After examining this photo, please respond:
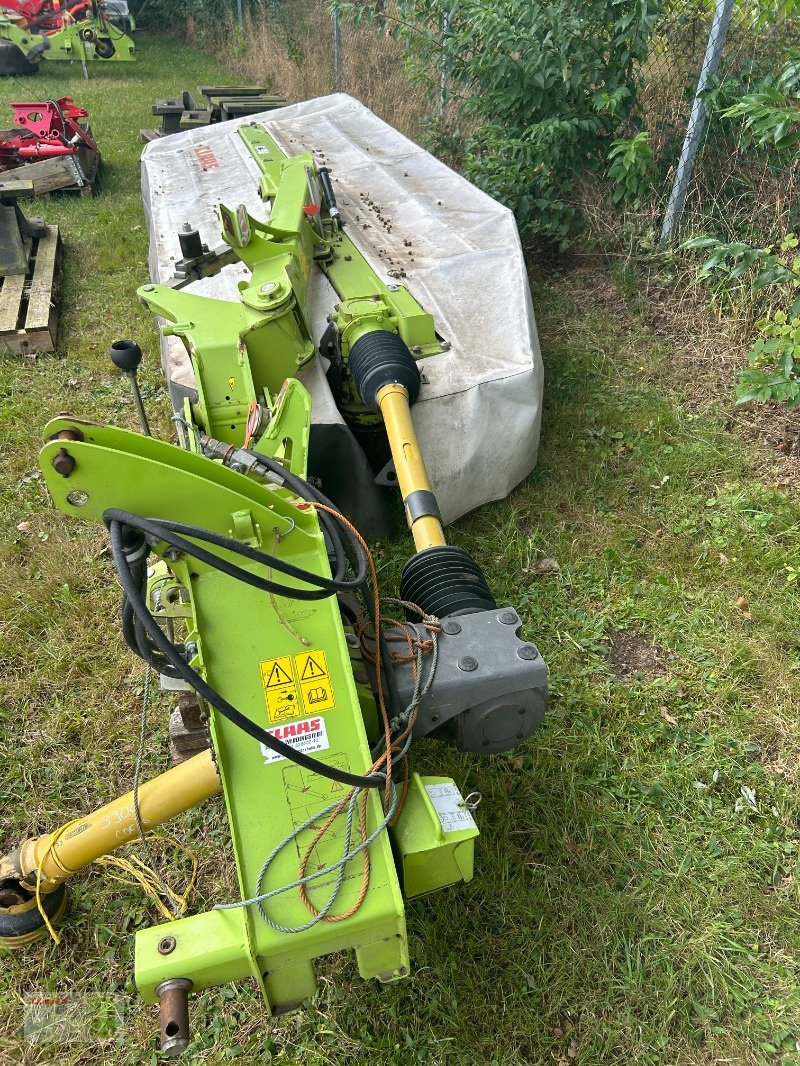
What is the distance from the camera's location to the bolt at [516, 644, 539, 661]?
1.92 m

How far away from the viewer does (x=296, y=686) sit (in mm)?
1717

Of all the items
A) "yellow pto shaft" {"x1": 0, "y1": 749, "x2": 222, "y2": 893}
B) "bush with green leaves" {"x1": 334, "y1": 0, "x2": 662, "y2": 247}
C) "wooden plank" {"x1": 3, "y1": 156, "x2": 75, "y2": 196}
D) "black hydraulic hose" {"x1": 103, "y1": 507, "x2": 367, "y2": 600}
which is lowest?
"yellow pto shaft" {"x1": 0, "y1": 749, "x2": 222, "y2": 893}

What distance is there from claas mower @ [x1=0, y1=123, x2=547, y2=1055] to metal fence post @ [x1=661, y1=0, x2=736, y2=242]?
2937 mm

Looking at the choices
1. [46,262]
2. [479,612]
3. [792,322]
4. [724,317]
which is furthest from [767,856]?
[46,262]

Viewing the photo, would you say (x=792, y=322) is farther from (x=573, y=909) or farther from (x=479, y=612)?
(x=573, y=909)

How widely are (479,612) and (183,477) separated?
906 millimetres

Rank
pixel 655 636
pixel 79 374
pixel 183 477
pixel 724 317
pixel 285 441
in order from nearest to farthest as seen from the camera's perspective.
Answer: pixel 183 477
pixel 285 441
pixel 655 636
pixel 724 317
pixel 79 374

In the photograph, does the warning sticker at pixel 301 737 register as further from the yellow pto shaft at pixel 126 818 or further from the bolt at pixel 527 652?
the bolt at pixel 527 652

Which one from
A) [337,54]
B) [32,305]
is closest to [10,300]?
[32,305]

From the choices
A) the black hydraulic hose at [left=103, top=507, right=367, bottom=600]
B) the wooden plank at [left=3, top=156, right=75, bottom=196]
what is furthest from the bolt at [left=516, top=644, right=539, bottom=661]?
the wooden plank at [left=3, top=156, right=75, bottom=196]

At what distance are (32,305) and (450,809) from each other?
4613 mm

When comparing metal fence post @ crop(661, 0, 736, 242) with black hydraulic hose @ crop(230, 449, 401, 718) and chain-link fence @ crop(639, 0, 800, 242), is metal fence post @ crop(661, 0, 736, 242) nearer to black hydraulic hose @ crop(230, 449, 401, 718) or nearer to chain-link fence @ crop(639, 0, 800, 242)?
chain-link fence @ crop(639, 0, 800, 242)

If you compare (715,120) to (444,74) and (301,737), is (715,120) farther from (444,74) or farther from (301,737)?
(301,737)

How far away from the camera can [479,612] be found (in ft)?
6.81
